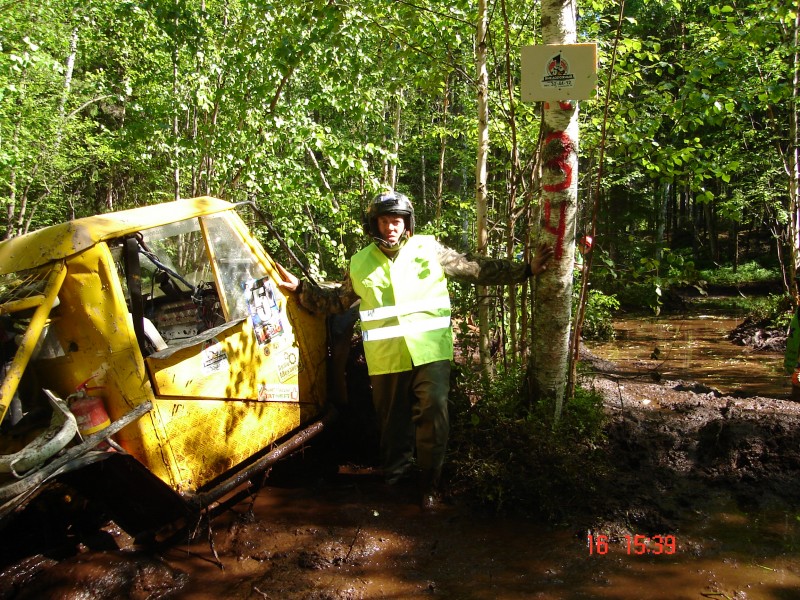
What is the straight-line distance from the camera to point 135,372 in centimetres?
306

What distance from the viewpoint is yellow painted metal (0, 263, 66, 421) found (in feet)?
8.30

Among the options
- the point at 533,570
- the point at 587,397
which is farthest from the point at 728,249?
the point at 533,570

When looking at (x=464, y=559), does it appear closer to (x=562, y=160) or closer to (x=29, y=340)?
(x=29, y=340)

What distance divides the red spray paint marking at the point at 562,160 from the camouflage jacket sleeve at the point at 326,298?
1.68 m

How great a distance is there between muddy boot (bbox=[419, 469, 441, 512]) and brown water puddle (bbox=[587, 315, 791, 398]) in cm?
329

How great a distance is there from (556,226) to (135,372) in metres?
2.88

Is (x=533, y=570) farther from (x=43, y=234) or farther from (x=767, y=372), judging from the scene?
(x=767, y=372)

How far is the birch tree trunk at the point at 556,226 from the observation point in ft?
12.9

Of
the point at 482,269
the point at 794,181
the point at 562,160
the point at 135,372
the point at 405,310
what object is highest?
the point at 794,181

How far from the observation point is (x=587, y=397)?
14.7ft

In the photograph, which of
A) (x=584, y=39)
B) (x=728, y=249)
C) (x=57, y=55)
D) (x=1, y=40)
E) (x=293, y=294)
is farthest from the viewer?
(x=728, y=249)

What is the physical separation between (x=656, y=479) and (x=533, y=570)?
4.62ft
